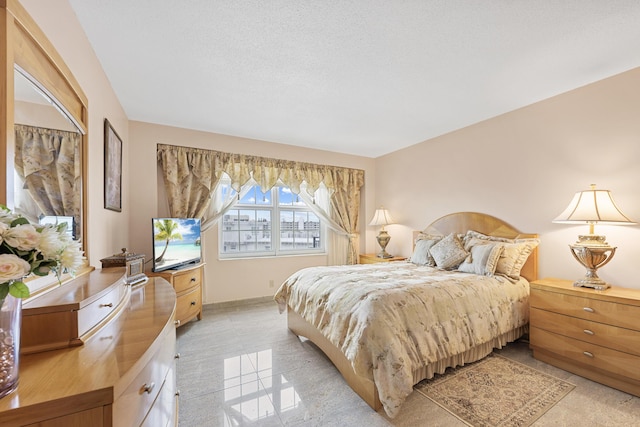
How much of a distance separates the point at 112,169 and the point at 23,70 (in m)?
1.53

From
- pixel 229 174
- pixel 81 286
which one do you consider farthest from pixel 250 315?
pixel 81 286

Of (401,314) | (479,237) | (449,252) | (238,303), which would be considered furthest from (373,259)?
(401,314)

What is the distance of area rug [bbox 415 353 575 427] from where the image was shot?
1797mm

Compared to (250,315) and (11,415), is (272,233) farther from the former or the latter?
(11,415)

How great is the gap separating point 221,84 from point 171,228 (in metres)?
1.69

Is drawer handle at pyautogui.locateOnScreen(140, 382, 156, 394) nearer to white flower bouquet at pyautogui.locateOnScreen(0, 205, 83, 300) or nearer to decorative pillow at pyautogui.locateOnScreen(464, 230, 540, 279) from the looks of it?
white flower bouquet at pyautogui.locateOnScreen(0, 205, 83, 300)

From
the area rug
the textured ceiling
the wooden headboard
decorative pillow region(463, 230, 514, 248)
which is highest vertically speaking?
the textured ceiling

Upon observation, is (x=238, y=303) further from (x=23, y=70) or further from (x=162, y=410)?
(x=23, y=70)

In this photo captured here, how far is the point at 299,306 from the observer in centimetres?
275

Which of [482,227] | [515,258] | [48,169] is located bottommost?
[515,258]

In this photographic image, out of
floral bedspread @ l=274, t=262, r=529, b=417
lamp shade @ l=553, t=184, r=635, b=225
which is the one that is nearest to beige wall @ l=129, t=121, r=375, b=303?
floral bedspread @ l=274, t=262, r=529, b=417

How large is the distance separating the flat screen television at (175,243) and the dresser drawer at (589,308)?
12.1ft

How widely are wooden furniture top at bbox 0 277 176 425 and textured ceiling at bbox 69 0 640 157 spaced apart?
5.95 feet

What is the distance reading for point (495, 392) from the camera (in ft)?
6.66
